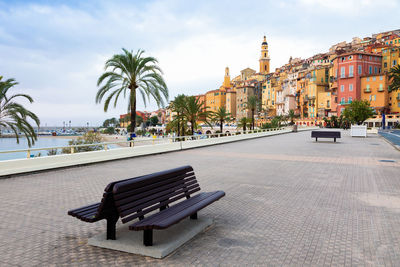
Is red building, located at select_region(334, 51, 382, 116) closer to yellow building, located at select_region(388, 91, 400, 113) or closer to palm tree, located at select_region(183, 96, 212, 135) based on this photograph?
yellow building, located at select_region(388, 91, 400, 113)

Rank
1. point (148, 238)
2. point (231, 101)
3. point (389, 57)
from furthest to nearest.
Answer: point (231, 101), point (389, 57), point (148, 238)

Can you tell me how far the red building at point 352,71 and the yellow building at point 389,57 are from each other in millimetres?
1416

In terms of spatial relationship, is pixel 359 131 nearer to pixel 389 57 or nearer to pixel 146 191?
pixel 146 191

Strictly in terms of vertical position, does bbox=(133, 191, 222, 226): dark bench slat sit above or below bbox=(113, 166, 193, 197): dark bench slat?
below

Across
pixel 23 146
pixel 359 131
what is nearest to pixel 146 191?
pixel 359 131

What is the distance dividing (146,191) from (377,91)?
262 ft

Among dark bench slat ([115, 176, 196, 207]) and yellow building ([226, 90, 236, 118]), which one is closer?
dark bench slat ([115, 176, 196, 207])

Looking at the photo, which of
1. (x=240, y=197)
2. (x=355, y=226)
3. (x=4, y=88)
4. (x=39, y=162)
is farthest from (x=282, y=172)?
(x=4, y=88)

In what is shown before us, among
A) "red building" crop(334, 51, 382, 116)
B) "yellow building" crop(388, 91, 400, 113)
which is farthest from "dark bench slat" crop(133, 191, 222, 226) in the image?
"red building" crop(334, 51, 382, 116)

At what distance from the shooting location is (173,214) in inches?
142

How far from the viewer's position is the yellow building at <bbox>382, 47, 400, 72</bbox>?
241 ft

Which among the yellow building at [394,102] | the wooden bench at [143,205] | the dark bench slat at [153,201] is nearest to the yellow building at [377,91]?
the yellow building at [394,102]

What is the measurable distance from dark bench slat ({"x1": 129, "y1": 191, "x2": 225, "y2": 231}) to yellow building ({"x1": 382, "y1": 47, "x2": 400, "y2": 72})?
86866 millimetres

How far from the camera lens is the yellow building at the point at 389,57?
73.6m
